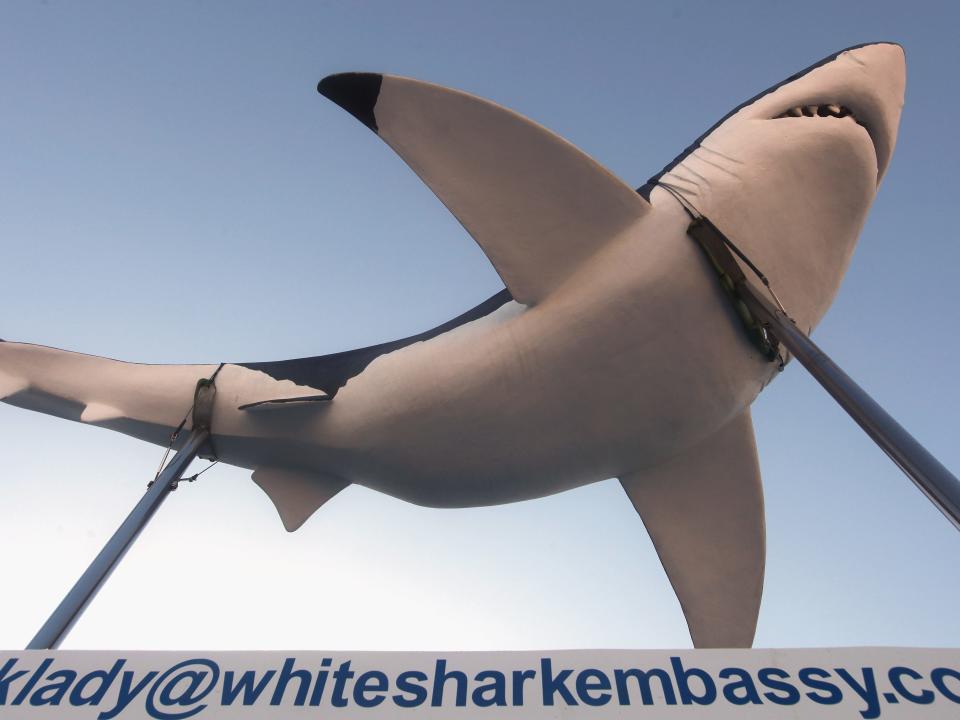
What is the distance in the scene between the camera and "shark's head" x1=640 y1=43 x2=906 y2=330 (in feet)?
16.2

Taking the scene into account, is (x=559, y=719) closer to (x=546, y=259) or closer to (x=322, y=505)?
(x=546, y=259)

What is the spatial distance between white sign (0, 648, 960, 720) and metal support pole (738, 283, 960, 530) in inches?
21.9

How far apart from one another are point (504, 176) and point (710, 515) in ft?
10.1

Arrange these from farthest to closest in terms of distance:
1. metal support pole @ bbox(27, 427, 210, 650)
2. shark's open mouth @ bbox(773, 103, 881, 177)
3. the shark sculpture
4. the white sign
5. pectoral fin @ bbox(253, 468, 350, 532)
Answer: pectoral fin @ bbox(253, 468, 350, 532) < shark's open mouth @ bbox(773, 103, 881, 177) < the shark sculpture < metal support pole @ bbox(27, 427, 210, 650) < the white sign

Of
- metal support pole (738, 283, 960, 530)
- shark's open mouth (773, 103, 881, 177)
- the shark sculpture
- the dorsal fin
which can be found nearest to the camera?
metal support pole (738, 283, 960, 530)

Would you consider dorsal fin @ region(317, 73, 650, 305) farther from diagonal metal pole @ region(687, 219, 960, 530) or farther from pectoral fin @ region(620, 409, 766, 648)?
pectoral fin @ region(620, 409, 766, 648)

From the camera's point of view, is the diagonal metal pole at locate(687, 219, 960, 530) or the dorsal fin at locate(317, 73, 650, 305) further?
the dorsal fin at locate(317, 73, 650, 305)

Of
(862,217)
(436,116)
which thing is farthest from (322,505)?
(862,217)

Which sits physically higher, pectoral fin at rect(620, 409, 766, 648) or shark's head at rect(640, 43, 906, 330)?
shark's head at rect(640, 43, 906, 330)

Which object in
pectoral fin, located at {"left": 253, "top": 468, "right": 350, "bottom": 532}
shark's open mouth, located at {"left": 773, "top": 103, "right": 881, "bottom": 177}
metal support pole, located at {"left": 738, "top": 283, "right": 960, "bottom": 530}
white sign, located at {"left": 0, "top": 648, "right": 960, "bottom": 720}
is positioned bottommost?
white sign, located at {"left": 0, "top": 648, "right": 960, "bottom": 720}

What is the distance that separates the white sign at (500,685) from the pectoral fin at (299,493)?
11.1 ft

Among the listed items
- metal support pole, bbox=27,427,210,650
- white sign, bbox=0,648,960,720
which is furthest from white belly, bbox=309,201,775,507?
white sign, bbox=0,648,960,720

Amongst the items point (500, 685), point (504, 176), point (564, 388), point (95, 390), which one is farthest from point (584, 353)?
point (95, 390)

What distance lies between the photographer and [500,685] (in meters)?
2.42
